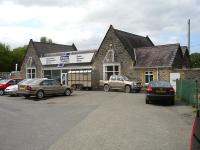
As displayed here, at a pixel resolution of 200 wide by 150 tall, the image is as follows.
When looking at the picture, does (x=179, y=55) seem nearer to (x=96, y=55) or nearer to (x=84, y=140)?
(x=96, y=55)

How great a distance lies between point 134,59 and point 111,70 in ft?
10.3

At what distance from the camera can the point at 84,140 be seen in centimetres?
910

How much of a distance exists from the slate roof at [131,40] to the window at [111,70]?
91.8 inches

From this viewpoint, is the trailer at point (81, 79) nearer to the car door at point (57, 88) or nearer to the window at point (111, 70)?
the window at point (111, 70)

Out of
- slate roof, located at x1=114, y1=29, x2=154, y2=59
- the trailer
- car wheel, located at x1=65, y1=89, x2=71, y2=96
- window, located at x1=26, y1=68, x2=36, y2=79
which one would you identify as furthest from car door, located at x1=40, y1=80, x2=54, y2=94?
window, located at x1=26, y1=68, x2=36, y2=79

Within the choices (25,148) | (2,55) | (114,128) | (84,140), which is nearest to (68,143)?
(84,140)

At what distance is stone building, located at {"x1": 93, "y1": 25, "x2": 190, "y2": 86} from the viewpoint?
3388 cm

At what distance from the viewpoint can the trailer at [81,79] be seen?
36.2 metres

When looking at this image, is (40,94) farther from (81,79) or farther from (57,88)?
(81,79)

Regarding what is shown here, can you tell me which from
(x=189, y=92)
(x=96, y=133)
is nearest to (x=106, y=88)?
(x=189, y=92)

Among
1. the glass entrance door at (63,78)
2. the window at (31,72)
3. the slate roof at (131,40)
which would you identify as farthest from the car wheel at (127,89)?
the window at (31,72)

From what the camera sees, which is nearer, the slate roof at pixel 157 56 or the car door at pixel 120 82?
the car door at pixel 120 82

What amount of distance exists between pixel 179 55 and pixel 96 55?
9.96m

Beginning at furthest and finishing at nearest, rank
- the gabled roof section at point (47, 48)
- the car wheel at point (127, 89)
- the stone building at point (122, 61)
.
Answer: the gabled roof section at point (47, 48) < the stone building at point (122, 61) < the car wheel at point (127, 89)
